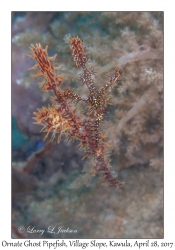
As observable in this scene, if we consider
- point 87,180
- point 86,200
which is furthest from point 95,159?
point 86,200

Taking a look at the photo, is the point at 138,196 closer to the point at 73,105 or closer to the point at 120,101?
the point at 120,101

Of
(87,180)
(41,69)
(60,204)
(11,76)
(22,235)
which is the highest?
(11,76)

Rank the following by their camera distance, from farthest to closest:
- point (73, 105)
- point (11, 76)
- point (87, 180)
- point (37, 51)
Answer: point (87, 180) < point (11, 76) < point (73, 105) < point (37, 51)

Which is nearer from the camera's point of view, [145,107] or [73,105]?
[73,105]

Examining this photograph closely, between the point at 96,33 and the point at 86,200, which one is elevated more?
the point at 96,33

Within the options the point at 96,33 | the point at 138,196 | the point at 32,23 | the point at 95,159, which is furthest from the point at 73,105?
the point at 138,196

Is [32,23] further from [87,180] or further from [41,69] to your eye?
[87,180]

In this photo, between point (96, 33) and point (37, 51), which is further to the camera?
point (96, 33)

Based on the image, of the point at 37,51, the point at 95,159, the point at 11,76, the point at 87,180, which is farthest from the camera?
the point at 87,180

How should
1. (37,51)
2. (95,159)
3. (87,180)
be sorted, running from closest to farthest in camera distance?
(37,51) → (95,159) → (87,180)
